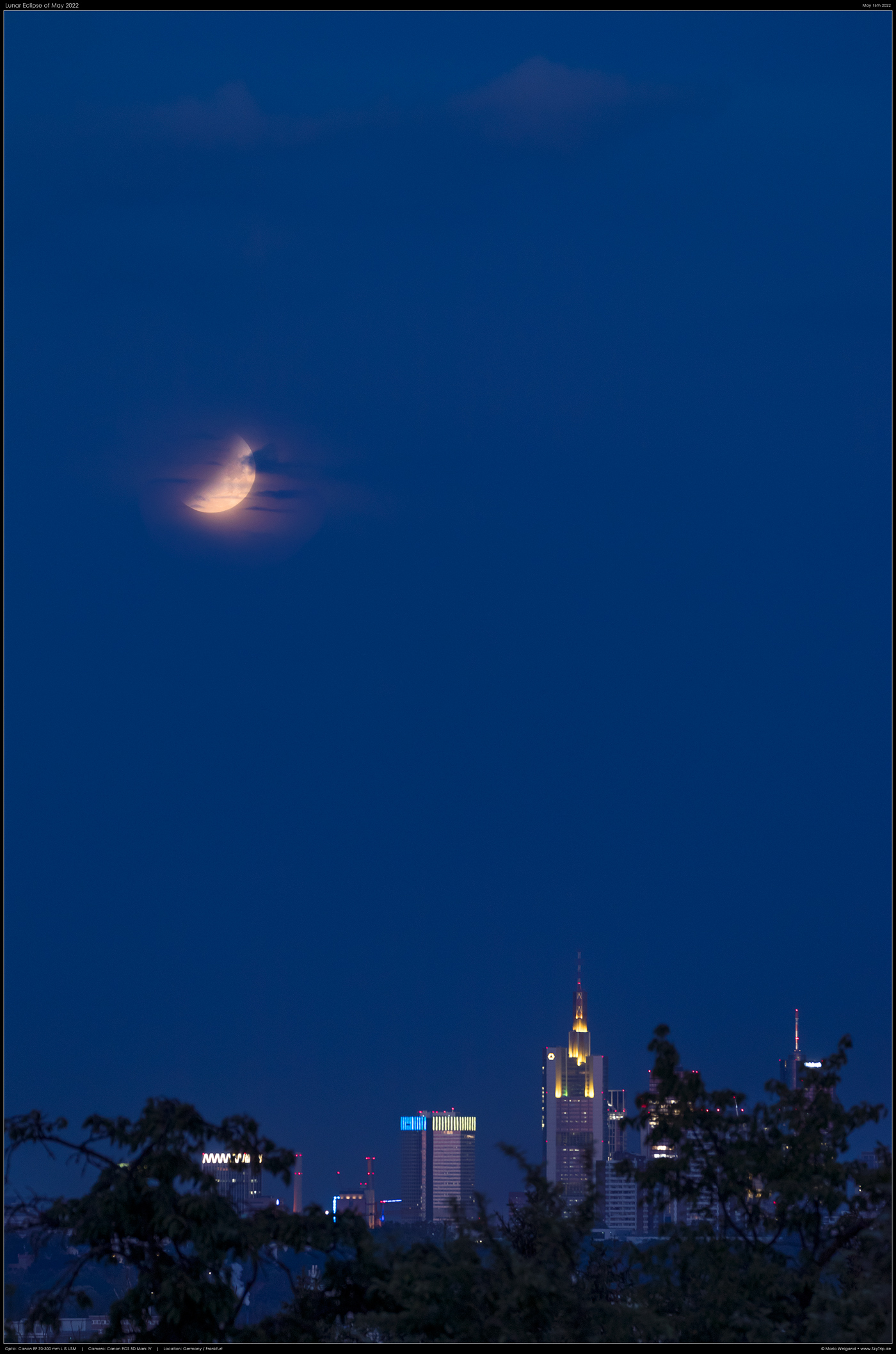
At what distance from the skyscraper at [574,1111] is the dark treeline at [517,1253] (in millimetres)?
579

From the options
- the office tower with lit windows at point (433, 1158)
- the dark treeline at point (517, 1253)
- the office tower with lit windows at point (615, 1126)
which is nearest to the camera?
the dark treeline at point (517, 1253)

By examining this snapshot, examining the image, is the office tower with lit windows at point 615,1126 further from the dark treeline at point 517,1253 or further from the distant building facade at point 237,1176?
the distant building facade at point 237,1176

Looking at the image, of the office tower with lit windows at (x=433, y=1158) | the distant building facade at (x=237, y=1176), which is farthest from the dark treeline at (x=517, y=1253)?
the office tower with lit windows at (x=433, y=1158)

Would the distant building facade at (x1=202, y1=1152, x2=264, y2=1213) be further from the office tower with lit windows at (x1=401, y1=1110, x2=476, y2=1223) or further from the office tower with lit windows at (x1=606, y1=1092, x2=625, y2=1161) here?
the office tower with lit windows at (x1=401, y1=1110, x2=476, y2=1223)

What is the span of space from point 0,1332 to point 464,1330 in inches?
139

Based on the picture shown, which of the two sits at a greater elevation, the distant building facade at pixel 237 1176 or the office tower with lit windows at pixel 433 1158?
the distant building facade at pixel 237 1176

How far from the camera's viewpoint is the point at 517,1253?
425 inches

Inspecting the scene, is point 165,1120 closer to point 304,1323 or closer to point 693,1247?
point 304,1323

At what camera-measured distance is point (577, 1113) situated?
22172mm

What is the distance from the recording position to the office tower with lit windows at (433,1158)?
68.3 ft

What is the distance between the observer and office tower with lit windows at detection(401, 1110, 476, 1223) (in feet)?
68.3

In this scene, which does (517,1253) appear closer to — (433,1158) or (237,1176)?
(237,1176)

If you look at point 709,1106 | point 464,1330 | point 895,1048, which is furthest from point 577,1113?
point 895,1048

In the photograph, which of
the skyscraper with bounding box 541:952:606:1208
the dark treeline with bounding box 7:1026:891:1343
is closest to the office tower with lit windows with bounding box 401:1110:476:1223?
the skyscraper with bounding box 541:952:606:1208
